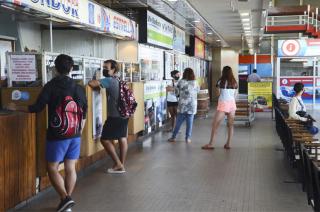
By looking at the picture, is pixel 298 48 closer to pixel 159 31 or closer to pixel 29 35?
pixel 159 31

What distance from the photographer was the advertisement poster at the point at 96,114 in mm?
5934

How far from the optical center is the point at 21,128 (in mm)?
4488

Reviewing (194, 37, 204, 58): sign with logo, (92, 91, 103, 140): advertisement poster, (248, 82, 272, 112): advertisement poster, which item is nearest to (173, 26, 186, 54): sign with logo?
(248, 82, 272, 112): advertisement poster

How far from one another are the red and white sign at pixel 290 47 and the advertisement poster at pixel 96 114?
1011 centimetres

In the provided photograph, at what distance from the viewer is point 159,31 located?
1072 centimetres

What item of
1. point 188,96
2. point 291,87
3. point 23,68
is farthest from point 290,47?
point 23,68

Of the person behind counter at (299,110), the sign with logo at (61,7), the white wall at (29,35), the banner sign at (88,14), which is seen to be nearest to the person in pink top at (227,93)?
the person behind counter at (299,110)

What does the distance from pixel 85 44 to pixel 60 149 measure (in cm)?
517

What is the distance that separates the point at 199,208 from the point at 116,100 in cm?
192

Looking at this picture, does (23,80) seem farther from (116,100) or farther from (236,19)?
(236,19)

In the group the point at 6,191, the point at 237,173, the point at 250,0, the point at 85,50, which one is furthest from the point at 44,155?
the point at 250,0

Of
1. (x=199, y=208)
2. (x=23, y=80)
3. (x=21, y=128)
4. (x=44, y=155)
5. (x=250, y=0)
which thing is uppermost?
(x=250, y=0)

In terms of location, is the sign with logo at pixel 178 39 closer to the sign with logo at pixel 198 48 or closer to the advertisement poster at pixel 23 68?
the sign with logo at pixel 198 48

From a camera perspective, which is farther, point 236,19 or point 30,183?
point 236,19
